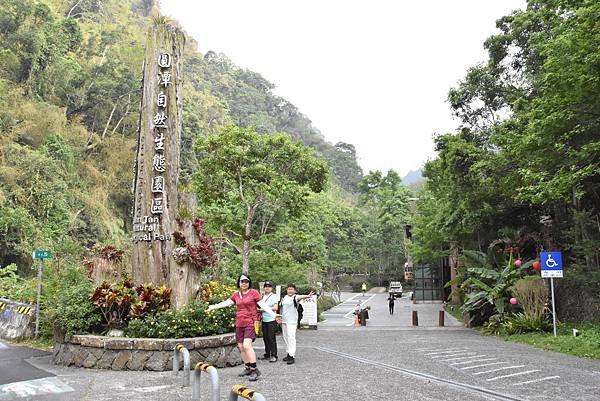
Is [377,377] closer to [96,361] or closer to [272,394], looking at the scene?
[272,394]

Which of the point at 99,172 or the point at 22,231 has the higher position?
the point at 99,172

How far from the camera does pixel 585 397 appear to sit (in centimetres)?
632

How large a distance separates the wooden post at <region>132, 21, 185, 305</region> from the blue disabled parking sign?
1001 centimetres

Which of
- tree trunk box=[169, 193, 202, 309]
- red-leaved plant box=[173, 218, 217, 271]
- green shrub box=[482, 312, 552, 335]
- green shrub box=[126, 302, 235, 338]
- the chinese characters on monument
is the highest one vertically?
the chinese characters on monument

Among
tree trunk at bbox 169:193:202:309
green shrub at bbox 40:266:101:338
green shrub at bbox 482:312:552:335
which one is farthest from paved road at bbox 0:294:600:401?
green shrub at bbox 482:312:552:335

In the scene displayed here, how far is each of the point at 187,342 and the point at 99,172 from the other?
88.9 ft

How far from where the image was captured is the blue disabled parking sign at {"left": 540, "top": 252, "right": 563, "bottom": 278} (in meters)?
13.5

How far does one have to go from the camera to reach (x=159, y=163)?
419 inches

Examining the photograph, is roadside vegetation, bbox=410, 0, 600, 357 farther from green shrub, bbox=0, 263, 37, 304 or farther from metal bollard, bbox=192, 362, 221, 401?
green shrub, bbox=0, 263, 37, 304

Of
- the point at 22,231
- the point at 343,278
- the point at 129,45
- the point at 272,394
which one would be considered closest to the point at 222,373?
the point at 272,394

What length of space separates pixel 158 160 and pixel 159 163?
0.07 meters

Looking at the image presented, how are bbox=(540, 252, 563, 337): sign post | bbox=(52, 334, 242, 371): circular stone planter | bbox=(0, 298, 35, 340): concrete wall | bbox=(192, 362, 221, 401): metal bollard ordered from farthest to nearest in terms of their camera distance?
bbox=(540, 252, 563, 337): sign post → bbox=(0, 298, 35, 340): concrete wall → bbox=(52, 334, 242, 371): circular stone planter → bbox=(192, 362, 221, 401): metal bollard

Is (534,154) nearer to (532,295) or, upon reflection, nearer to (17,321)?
A: (532,295)

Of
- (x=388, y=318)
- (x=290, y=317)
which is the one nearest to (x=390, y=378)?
(x=290, y=317)
